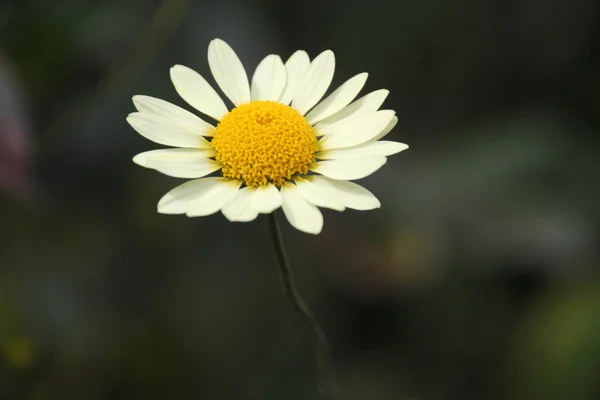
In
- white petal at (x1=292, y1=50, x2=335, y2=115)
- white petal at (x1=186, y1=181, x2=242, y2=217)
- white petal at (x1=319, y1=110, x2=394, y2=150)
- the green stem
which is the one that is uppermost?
white petal at (x1=292, y1=50, x2=335, y2=115)

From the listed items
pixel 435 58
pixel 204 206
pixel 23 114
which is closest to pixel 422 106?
pixel 435 58

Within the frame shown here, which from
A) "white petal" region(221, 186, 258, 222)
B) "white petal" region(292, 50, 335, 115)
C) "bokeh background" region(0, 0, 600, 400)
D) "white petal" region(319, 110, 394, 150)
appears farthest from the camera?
"bokeh background" region(0, 0, 600, 400)

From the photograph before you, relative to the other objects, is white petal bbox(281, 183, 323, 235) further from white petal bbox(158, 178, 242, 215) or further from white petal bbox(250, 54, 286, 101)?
white petal bbox(250, 54, 286, 101)

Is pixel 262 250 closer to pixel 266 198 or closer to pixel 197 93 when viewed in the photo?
pixel 197 93

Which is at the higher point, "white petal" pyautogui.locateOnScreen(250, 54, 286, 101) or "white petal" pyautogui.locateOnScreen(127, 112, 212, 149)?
"white petal" pyautogui.locateOnScreen(250, 54, 286, 101)

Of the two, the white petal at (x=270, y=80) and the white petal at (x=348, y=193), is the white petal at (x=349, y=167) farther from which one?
the white petal at (x=270, y=80)

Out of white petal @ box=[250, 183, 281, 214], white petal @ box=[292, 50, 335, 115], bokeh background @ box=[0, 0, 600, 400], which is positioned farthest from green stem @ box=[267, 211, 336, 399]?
bokeh background @ box=[0, 0, 600, 400]

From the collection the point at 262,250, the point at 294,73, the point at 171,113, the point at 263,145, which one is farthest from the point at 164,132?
the point at 262,250
